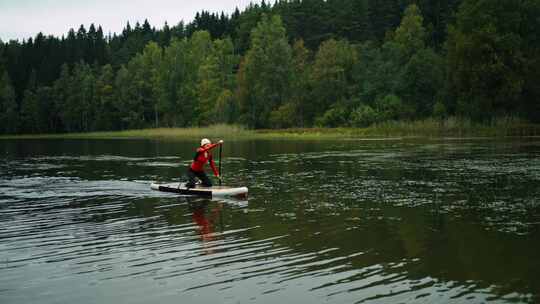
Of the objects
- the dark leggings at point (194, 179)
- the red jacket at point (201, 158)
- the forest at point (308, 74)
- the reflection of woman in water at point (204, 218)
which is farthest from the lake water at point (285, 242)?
the forest at point (308, 74)

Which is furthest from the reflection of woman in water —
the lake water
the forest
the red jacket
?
the forest

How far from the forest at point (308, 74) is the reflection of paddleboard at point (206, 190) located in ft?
175

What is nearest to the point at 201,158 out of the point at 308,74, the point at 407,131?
the point at 407,131

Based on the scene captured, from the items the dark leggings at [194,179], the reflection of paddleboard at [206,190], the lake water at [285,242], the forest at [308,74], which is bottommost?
the lake water at [285,242]

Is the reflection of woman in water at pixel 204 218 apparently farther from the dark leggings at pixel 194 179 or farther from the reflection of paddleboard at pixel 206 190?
the dark leggings at pixel 194 179

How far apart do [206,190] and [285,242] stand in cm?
977

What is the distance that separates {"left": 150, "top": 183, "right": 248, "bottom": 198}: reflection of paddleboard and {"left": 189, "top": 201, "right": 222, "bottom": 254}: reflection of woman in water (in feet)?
2.67

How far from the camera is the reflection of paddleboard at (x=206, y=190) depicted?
22703 millimetres

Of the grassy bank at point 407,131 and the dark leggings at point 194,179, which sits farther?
the grassy bank at point 407,131

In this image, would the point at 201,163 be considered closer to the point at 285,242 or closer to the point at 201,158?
the point at 201,158

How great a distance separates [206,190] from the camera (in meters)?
23.6

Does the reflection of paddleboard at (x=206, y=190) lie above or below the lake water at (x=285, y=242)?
above

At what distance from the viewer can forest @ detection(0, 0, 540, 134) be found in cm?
7056

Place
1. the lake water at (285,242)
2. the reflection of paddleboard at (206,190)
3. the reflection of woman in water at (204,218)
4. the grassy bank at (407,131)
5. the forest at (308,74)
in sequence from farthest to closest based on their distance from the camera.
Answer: the forest at (308,74) < the grassy bank at (407,131) < the reflection of paddleboard at (206,190) < the reflection of woman in water at (204,218) < the lake water at (285,242)
